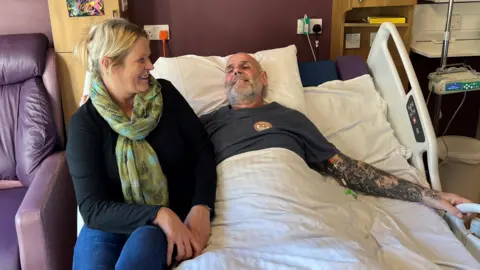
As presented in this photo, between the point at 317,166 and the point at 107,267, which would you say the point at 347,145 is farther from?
the point at 107,267

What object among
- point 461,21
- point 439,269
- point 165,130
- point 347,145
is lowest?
point 439,269

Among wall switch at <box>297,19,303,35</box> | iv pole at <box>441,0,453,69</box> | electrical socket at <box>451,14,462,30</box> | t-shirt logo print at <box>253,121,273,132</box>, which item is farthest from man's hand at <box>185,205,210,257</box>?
electrical socket at <box>451,14,462,30</box>

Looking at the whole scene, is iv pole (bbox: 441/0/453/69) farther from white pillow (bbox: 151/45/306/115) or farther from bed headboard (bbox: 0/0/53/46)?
bed headboard (bbox: 0/0/53/46)

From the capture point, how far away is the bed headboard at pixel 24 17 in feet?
8.52

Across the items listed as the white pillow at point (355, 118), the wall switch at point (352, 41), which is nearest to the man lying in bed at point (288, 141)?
the white pillow at point (355, 118)

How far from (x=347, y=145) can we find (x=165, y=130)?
2.89 feet

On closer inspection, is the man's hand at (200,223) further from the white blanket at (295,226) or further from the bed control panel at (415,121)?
the bed control panel at (415,121)

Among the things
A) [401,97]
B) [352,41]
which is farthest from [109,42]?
[352,41]

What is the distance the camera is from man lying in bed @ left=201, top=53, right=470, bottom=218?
6.14 feet

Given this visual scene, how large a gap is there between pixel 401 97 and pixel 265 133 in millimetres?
705

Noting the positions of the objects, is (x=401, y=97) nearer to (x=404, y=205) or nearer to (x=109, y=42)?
(x=404, y=205)

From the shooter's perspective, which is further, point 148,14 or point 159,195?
point 148,14

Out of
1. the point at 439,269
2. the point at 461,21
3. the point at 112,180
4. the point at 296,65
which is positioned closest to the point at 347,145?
the point at 296,65

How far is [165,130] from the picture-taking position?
5.58 ft
